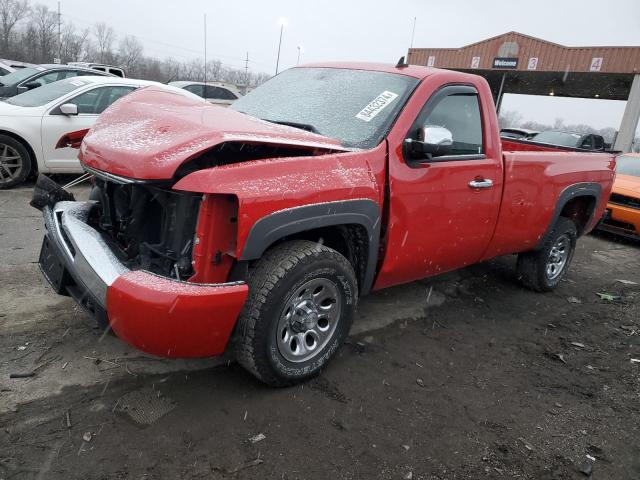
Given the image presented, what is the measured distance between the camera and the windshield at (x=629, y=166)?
29.7 ft

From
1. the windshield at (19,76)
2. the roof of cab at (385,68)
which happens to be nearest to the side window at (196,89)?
the windshield at (19,76)

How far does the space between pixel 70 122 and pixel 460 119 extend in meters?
5.80

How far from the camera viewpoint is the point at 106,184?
3064 millimetres

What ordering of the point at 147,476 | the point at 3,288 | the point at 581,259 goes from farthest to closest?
the point at 581,259 < the point at 3,288 < the point at 147,476

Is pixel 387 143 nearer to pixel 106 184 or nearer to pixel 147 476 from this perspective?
pixel 106 184

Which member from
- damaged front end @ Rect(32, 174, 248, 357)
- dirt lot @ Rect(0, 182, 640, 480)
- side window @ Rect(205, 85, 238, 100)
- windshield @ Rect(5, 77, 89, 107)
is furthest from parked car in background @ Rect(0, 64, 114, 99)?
damaged front end @ Rect(32, 174, 248, 357)

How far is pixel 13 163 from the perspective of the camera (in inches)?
268

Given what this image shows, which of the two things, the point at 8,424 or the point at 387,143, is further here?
the point at 387,143

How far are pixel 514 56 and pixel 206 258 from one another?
25567 mm

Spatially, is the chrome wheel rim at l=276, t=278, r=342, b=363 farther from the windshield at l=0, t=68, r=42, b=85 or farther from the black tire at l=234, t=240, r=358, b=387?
the windshield at l=0, t=68, r=42, b=85

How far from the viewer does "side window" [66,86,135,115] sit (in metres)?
7.31

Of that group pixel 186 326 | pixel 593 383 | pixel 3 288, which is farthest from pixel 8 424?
pixel 593 383

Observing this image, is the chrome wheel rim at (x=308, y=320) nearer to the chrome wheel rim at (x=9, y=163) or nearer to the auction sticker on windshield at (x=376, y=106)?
the auction sticker on windshield at (x=376, y=106)

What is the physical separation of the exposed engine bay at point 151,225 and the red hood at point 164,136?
0.15 m
